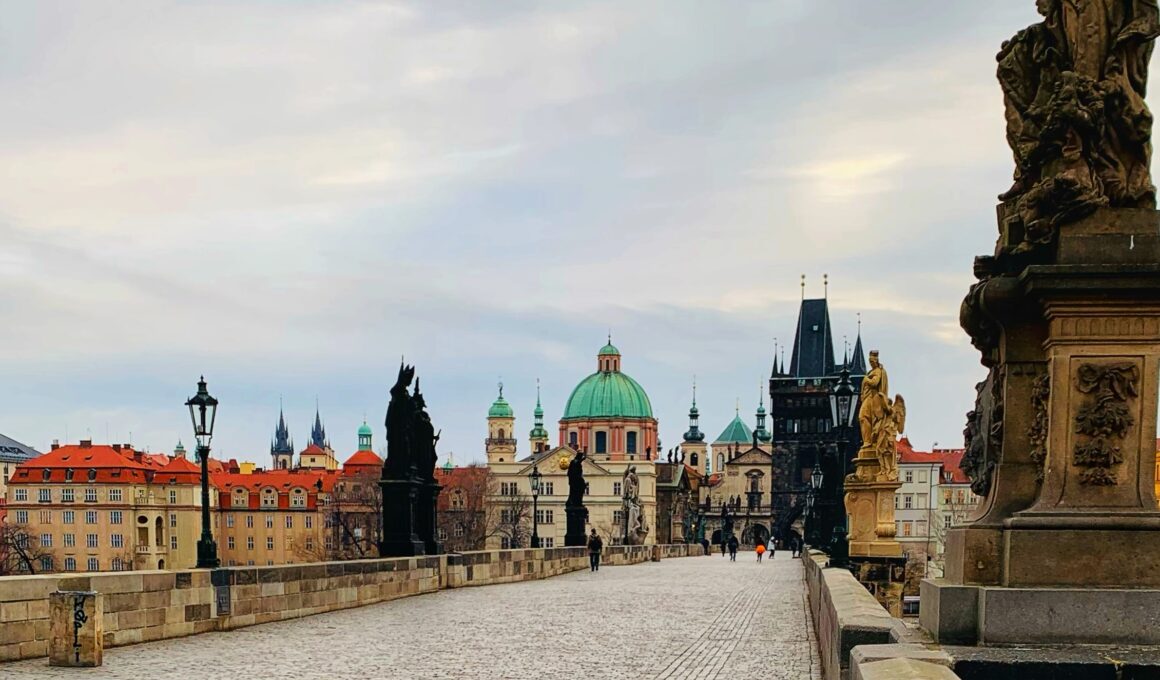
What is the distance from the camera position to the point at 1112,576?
5953mm

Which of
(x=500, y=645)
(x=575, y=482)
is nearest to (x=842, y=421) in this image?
(x=500, y=645)

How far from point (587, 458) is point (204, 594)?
129111mm

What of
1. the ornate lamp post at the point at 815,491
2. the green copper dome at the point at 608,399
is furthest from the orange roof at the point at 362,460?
the ornate lamp post at the point at 815,491

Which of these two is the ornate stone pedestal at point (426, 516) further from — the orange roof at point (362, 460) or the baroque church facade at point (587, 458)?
the orange roof at point (362, 460)

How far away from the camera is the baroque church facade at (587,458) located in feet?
412

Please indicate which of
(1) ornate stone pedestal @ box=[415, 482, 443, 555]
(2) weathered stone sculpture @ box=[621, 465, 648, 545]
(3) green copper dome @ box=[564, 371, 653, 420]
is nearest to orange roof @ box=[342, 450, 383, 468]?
(3) green copper dome @ box=[564, 371, 653, 420]

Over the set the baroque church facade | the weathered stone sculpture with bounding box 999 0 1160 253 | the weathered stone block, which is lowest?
the baroque church facade

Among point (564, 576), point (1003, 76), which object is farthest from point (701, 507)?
point (1003, 76)

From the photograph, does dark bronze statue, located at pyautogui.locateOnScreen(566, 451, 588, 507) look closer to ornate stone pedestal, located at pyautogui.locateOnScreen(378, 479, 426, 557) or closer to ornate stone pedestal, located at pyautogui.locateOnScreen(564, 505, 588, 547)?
ornate stone pedestal, located at pyautogui.locateOnScreen(564, 505, 588, 547)

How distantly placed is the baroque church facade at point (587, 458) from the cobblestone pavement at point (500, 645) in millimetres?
85682

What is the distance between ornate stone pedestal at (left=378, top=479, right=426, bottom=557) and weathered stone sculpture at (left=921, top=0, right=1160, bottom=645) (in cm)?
1665

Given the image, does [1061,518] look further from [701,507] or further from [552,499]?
[701,507]

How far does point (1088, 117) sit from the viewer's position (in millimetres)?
6184

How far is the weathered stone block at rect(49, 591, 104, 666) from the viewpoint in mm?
10852
